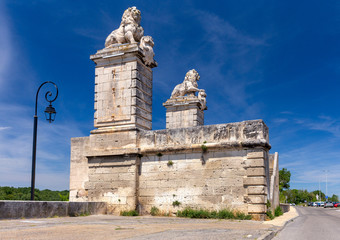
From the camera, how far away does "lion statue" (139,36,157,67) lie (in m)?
13.5

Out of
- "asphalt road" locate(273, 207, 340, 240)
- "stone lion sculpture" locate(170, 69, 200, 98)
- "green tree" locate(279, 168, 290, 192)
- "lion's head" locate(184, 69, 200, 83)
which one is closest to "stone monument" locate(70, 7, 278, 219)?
"asphalt road" locate(273, 207, 340, 240)

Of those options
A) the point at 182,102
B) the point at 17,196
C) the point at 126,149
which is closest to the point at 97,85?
the point at 126,149

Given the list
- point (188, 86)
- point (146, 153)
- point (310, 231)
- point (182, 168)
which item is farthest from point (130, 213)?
point (188, 86)

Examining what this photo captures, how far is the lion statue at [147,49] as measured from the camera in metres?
13.5

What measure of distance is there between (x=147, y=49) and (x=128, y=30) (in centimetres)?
101

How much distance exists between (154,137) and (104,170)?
7.06 ft

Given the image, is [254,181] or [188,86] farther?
[188,86]

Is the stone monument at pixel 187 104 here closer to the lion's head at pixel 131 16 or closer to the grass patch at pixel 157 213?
the lion's head at pixel 131 16

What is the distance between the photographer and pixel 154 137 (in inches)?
496

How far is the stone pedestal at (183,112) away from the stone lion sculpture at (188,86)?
1.44ft

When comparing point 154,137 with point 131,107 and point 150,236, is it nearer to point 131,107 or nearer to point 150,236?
point 131,107

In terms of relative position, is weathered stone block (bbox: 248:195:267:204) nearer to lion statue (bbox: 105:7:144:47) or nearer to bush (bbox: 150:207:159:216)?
bush (bbox: 150:207:159:216)

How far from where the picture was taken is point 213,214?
11203 mm

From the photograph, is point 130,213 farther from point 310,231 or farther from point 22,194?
point 22,194
